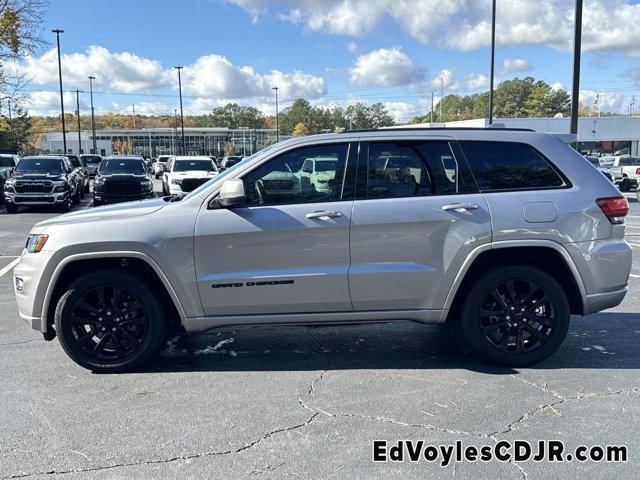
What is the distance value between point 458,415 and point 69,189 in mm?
17577

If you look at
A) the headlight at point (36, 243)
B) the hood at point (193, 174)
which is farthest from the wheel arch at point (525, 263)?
the hood at point (193, 174)

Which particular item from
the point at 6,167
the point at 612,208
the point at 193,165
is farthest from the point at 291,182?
the point at 6,167

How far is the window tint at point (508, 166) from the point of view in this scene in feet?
15.7

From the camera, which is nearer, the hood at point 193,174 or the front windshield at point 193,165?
the hood at point 193,174

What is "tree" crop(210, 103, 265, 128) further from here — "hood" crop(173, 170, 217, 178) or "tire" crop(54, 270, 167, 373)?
"tire" crop(54, 270, 167, 373)

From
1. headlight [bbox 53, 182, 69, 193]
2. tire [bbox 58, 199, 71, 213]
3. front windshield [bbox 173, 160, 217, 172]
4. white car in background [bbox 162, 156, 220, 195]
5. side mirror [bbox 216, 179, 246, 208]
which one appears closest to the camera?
side mirror [bbox 216, 179, 246, 208]

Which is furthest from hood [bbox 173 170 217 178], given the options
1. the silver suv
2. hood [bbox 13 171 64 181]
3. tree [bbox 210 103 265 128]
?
tree [bbox 210 103 265 128]

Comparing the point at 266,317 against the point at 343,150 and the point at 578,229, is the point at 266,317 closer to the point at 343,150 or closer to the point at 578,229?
the point at 343,150

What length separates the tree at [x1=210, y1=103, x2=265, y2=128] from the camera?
450 feet

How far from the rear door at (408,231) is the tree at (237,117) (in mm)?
133201

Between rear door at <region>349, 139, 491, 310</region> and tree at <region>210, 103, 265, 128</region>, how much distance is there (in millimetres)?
133201

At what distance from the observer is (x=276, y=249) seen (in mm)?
4566

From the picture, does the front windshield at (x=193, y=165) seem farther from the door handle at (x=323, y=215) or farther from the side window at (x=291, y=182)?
the door handle at (x=323, y=215)

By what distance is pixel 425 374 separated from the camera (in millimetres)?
4695
